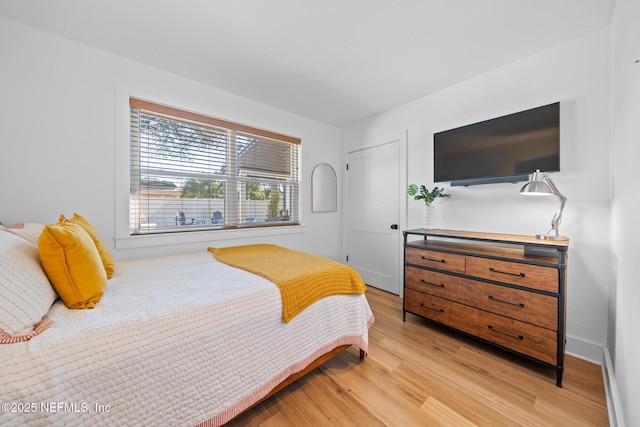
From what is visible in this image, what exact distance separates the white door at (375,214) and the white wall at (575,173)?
→ 1.02 m

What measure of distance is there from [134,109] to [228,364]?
7.84ft

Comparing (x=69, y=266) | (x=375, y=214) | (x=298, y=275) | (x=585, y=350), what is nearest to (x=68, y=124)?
(x=69, y=266)

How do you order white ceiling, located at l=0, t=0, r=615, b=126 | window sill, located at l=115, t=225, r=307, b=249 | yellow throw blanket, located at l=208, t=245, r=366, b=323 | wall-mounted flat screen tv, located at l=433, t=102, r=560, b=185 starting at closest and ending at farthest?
yellow throw blanket, located at l=208, t=245, r=366, b=323
white ceiling, located at l=0, t=0, r=615, b=126
wall-mounted flat screen tv, located at l=433, t=102, r=560, b=185
window sill, located at l=115, t=225, r=307, b=249

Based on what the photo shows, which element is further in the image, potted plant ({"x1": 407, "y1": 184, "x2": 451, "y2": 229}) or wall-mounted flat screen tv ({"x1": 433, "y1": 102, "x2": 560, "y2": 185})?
potted plant ({"x1": 407, "y1": 184, "x2": 451, "y2": 229})

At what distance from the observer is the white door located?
3.27 meters

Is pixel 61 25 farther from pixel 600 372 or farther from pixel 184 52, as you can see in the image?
pixel 600 372

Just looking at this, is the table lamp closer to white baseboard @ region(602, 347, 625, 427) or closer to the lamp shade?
the lamp shade

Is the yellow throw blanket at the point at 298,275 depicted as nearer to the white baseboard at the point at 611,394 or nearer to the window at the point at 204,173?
the window at the point at 204,173

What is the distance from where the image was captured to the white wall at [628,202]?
1.00 metres

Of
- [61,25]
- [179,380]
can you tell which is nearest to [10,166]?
[61,25]

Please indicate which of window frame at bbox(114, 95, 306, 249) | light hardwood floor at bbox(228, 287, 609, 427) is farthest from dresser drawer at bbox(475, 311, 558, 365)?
window frame at bbox(114, 95, 306, 249)

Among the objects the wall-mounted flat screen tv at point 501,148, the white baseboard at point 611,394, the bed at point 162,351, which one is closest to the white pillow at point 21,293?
the bed at point 162,351

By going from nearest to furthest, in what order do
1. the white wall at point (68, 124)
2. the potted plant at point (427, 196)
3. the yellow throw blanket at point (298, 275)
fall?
the yellow throw blanket at point (298, 275)
the white wall at point (68, 124)
the potted plant at point (427, 196)

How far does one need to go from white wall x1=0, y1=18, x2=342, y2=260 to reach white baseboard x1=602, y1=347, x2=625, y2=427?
327 cm
